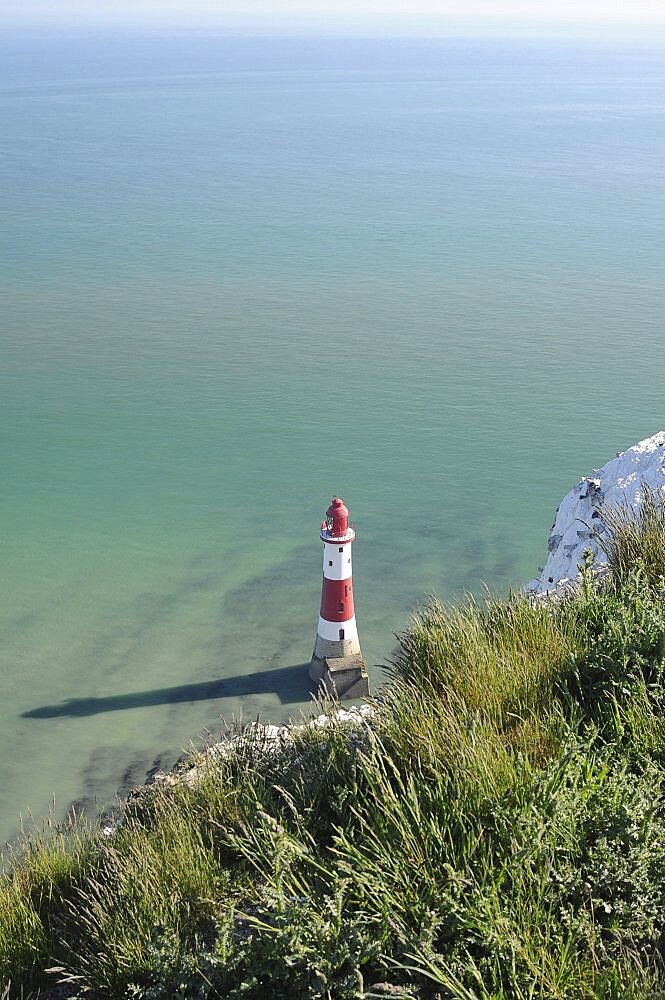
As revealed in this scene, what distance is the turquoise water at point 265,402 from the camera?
40.9 feet

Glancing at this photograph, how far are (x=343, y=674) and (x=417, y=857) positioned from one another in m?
7.90

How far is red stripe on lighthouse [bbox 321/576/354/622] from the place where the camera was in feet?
37.5

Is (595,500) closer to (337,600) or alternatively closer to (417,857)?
(337,600)

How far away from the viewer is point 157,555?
15055 mm

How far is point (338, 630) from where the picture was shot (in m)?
11.6

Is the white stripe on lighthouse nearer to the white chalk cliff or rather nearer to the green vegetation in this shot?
the white chalk cliff

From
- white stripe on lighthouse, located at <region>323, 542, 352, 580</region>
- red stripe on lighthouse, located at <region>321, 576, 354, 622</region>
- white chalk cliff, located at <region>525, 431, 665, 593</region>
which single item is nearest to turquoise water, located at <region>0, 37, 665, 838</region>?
red stripe on lighthouse, located at <region>321, 576, 354, 622</region>

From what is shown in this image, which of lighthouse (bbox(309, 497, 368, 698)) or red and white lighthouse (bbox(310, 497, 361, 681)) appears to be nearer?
red and white lighthouse (bbox(310, 497, 361, 681))

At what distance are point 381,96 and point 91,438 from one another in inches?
2781

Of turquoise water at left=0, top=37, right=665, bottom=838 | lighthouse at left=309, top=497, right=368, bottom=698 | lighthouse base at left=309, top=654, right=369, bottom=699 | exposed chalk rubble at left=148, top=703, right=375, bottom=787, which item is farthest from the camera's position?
turquoise water at left=0, top=37, right=665, bottom=838

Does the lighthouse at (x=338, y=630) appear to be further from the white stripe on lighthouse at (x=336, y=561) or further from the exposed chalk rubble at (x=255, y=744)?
the exposed chalk rubble at (x=255, y=744)

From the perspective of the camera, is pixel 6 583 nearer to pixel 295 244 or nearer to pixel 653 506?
pixel 653 506

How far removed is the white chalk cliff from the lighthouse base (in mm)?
2789

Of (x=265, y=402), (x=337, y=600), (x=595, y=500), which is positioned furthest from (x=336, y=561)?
(x=265, y=402)
